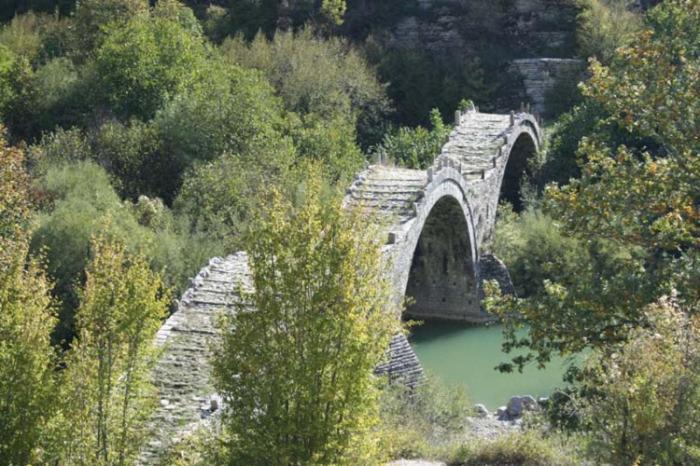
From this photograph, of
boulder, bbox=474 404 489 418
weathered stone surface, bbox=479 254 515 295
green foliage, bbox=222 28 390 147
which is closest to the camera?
boulder, bbox=474 404 489 418

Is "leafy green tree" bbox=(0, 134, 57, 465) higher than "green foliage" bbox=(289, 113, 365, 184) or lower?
lower

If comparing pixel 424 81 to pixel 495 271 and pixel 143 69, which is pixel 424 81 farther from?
pixel 495 271

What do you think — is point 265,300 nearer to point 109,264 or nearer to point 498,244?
point 109,264

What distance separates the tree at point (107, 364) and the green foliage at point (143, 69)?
25617 millimetres

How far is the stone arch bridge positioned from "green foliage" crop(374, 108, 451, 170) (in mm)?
967

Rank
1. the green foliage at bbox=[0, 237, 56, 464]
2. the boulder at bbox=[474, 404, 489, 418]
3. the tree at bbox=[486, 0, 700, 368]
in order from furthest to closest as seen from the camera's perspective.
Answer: the boulder at bbox=[474, 404, 489, 418]
the tree at bbox=[486, 0, 700, 368]
the green foliage at bbox=[0, 237, 56, 464]

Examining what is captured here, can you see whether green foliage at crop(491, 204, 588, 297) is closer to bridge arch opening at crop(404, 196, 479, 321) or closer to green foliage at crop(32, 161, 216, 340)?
bridge arch opening at crop(404, 196, 479, 321)

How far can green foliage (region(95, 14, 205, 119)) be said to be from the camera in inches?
1607

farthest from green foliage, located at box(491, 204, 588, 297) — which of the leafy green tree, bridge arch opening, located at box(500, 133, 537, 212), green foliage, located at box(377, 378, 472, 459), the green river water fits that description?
the leafy green tree

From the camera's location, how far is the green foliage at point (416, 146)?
4297cm

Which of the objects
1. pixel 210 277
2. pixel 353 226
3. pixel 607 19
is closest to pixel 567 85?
pixel 607 19

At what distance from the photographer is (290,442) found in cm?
1466

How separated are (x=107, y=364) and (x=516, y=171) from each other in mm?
33142

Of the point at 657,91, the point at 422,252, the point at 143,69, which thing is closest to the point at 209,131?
the point at 143,69
